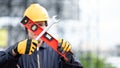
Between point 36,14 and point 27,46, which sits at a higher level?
point 36,14

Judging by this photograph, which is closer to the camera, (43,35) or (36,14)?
(43,35)

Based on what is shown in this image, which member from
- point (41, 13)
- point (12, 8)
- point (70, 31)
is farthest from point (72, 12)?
point (41, 13)

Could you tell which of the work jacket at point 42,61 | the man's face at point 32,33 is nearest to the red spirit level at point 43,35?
the man's face at point 32,33

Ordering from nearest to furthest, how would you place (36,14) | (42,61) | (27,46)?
(27,46)
(42,61)
(36,14)

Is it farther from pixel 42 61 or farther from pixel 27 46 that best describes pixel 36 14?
pixel 27 46

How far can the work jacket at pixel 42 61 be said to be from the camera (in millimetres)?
4637

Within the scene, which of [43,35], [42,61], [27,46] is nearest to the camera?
[27,46]

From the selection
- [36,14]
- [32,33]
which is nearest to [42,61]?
[32,33]

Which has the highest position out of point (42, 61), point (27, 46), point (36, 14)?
point (36, 14)

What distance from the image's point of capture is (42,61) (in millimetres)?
4719

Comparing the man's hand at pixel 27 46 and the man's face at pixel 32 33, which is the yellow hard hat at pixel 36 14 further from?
the man's hand at pixel 27 46

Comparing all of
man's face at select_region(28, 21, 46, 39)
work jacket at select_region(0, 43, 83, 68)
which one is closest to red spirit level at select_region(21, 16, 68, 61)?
man's face at select_region(28, 21, 46, 39)

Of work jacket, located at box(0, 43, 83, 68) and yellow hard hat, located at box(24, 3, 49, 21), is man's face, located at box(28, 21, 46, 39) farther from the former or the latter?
work jacket, located at box(0, 43, 83, 68)

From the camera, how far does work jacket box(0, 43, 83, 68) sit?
4637mm
